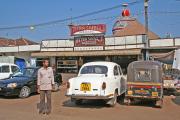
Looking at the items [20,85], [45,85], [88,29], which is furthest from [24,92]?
[88,29]

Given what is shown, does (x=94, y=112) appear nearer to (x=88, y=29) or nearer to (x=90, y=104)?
(x=90, y=104)

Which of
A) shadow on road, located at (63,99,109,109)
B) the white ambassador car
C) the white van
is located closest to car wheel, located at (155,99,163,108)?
the white ambassador car

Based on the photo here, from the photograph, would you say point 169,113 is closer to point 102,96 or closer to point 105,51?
point 102,96

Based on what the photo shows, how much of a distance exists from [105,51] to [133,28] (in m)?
15.4

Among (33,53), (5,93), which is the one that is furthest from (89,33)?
(5,93)

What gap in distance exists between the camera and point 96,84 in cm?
1221

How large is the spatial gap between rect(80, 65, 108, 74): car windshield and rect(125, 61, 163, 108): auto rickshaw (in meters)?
1.14

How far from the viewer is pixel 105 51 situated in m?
26.5

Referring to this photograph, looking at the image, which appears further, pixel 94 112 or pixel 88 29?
pixel 88 29

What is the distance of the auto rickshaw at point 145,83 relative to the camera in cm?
1306

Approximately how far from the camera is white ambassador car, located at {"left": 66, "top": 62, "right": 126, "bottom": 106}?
12227mm

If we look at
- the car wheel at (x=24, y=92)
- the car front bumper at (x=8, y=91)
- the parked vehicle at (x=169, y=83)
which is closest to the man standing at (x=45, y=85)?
the car front bumper at (x=8, y=91)

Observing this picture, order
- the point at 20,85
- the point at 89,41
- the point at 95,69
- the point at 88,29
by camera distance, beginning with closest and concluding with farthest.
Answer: the point at 95,69 → the point at 20,85 → the point at 89,41 → the point at 88,29

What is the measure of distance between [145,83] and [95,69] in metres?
2.14
